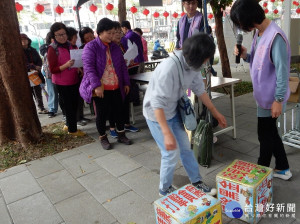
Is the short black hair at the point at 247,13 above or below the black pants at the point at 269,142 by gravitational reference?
above

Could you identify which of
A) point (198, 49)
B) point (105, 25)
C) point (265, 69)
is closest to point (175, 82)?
point (198, 49)

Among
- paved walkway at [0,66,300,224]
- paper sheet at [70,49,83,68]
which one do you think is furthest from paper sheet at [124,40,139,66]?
paved walkway at [0,66,300,224]

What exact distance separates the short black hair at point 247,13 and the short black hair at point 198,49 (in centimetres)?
42

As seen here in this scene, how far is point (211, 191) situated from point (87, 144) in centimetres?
218

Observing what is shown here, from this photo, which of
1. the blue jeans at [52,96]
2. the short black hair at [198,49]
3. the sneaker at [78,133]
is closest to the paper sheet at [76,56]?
the sneaker at [78,133]

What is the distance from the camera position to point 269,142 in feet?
7.48

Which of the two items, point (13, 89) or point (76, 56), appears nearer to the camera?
point (13, 89)

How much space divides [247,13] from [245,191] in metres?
1.29

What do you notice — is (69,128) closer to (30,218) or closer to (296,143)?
(30,218)

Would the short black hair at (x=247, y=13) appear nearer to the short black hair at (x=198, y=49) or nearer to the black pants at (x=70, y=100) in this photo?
the short black hair at (x=198, y=49)

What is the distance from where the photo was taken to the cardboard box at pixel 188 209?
165cm

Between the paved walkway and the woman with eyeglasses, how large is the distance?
0.67 meters

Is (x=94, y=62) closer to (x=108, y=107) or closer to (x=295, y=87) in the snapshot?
(x=108, y=107)

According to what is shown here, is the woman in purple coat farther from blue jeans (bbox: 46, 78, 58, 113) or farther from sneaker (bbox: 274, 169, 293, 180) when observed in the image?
blue jeans (bbox: 46, 78, 58, 113)
